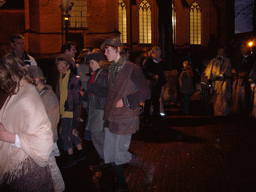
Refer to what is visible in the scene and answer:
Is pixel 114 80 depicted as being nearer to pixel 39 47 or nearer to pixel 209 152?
pixel 209 152

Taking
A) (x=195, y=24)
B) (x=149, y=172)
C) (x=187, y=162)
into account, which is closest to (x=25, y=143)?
(x=149, y=172)

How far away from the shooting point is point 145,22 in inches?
1384

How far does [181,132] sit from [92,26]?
868 inches

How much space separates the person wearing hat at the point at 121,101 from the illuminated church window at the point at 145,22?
31.6m

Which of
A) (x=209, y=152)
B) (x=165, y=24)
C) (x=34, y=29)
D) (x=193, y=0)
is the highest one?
(x=193, y=0)

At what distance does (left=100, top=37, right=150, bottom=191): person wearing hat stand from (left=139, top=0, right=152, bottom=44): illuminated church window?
104 ft

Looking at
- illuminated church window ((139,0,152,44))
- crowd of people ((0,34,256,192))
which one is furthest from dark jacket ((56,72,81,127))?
illuminated church window ((139,0,152,44))

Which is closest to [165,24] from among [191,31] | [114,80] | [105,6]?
[114,80]

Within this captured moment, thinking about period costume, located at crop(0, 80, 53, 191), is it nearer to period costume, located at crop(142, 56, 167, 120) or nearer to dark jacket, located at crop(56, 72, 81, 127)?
dark jacket, located at crop(56, 72, 81, 127)

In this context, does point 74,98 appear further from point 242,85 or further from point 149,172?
point 242,85

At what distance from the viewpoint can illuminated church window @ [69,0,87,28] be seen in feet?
93.5

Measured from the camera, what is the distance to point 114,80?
4062 mm

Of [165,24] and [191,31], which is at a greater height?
[191,31]

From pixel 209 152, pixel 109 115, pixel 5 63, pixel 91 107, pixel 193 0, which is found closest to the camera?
pixel 5 63
